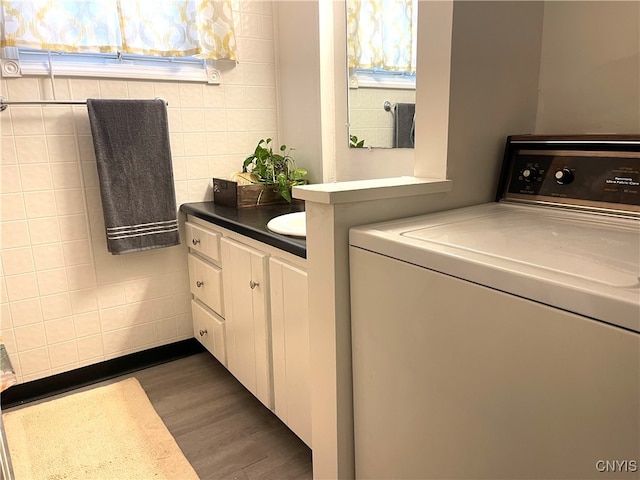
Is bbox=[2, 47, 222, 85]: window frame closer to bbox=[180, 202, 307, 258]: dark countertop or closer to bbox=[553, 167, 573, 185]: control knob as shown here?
bbox=[180, 202, 307, 258]: dark countertop

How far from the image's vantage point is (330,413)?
1202 millimetres

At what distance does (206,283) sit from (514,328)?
161 cm

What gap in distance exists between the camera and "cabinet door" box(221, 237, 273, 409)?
5.45 ft

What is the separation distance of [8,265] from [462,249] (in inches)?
73.5

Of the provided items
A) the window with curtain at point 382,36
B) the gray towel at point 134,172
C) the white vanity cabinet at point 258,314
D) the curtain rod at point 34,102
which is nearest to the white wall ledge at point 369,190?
the white vanity cabinet at point 258,314

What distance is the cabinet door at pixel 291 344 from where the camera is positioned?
1446 mm

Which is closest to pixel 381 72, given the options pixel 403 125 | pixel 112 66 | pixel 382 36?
pixel 382 36

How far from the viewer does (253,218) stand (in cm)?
183

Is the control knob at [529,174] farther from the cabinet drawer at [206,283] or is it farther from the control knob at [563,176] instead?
the cabinet drawer at [206,283]

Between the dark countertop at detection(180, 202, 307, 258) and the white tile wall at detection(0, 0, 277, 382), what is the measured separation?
21 cm

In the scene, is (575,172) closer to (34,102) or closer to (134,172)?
(134,172)

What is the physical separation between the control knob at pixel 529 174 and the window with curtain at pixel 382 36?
2.15 feet

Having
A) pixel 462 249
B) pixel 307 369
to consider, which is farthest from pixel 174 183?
pixel 462 249

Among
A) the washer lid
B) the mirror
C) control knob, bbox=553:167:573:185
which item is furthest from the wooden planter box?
control knob, bbox=553:167:573:185
